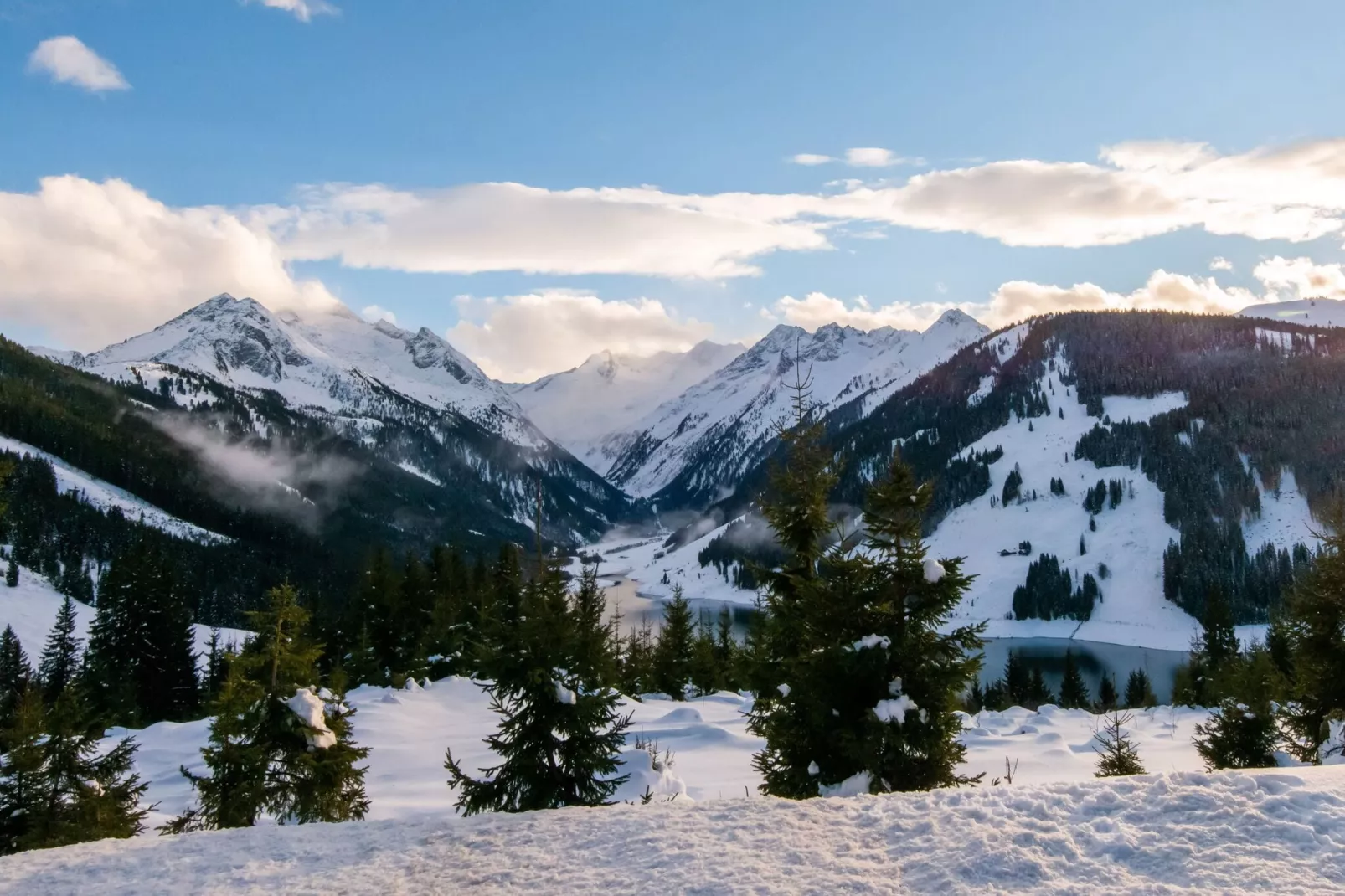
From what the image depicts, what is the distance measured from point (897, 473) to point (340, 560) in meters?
191

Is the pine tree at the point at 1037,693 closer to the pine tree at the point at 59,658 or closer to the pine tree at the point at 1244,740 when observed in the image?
the pine tree at the point at 1244,740

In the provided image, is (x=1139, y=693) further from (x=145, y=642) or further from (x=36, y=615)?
(x=36, y=615)

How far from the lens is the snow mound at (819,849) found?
5836 mm

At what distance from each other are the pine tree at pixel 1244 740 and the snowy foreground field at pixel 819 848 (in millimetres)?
18449

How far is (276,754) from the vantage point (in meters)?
14.7

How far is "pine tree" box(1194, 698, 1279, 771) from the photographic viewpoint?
21859mm

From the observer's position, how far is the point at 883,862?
6.22 metres

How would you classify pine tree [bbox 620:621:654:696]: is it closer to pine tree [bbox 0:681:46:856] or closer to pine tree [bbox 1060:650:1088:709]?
pine tree [bbox 0:681:46:856]

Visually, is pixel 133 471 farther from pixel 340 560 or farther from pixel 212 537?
pixel 340 560

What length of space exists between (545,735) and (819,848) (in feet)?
25.9

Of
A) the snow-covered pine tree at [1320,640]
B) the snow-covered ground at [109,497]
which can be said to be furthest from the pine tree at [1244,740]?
the snow-covered ground at [109,497]

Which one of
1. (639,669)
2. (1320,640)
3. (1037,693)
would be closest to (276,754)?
(1320,640)

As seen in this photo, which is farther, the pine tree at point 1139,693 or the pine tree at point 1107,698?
the pine tree at point 1139,693

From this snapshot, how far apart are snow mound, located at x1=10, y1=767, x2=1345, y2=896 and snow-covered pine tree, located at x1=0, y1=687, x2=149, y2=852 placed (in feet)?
27.1
